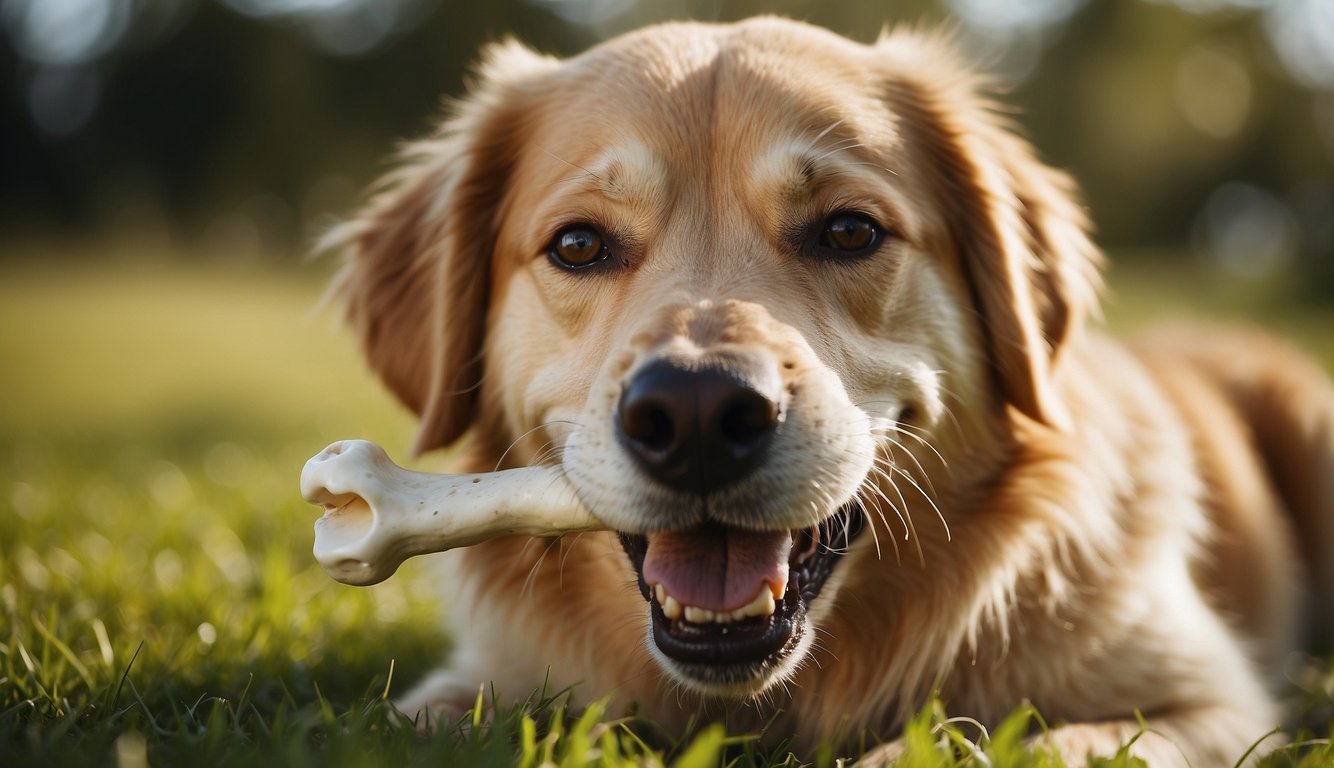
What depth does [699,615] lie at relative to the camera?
90.1 inches

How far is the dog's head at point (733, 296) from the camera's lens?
224cm

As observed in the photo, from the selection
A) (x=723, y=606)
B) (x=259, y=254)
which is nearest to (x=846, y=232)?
(x=723, y=606)

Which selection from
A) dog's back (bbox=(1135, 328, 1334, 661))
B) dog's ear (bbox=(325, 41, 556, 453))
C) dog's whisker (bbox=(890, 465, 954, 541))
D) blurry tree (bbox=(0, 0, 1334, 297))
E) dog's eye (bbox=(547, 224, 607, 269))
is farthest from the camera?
blurry tree (bbox=(0, 0, 1334, 297))

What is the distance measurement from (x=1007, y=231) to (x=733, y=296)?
1.01 metres

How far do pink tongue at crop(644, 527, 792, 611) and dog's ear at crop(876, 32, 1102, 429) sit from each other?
98cm

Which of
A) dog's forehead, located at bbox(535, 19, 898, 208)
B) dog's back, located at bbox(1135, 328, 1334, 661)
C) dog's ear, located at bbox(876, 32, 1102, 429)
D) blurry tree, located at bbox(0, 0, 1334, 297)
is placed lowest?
blurry tree, located at bbox(0, 0, 1334, 297)

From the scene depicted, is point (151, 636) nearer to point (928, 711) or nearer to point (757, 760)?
point (757, 760)

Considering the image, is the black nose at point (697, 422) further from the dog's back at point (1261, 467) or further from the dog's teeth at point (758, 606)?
the dog's back at point (1261, 467)

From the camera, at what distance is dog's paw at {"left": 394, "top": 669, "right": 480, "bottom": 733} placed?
8.87 ft

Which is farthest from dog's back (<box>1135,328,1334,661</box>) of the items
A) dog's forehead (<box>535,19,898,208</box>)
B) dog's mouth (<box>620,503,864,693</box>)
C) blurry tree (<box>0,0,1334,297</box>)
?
blurry tree (<box>0,0,1334,297</box>)

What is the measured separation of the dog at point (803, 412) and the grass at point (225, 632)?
0.22 metres

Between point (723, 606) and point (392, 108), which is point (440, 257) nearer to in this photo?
point (723, 606)

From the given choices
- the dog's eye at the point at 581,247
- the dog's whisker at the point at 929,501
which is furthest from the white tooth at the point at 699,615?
the dog's eye at the point at 581,247

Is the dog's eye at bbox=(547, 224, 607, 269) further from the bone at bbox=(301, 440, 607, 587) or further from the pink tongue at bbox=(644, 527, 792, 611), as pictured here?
the pink tongue at bbox=(644, 527, 792, 611)
